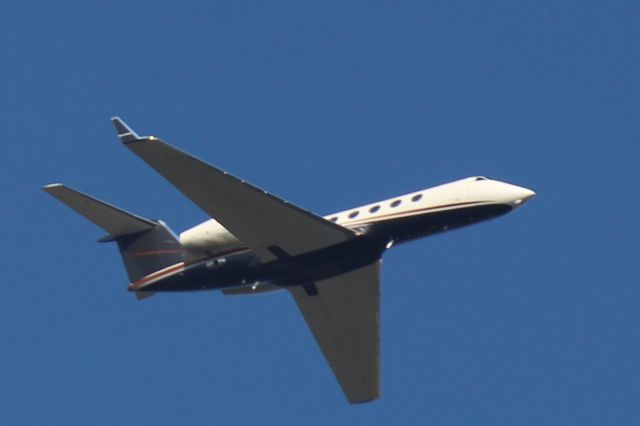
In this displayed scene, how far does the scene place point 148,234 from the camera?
132 feet

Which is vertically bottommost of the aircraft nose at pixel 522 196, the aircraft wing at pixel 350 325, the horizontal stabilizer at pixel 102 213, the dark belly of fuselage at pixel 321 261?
the aircraft wing at pixel 350 325

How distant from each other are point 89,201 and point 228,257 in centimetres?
369

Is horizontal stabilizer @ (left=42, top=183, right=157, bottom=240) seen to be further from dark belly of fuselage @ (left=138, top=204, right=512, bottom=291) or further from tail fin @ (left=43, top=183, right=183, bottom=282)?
dark belly of fuselage @ (left=138, top=204, right=512, bottom=291)

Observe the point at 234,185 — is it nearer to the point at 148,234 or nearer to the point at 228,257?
the point at 228,257

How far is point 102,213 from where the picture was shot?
38875 mm

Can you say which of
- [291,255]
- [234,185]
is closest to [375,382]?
[291,255]

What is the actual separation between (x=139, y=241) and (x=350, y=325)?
5.93 m

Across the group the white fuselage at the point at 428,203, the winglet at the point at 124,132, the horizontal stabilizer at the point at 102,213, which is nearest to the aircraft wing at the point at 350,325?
the white fuselage at the point at 428,203

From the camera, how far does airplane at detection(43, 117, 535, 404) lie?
118 feet

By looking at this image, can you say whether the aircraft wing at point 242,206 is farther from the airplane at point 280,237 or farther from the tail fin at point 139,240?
the tail fin at point 139,240

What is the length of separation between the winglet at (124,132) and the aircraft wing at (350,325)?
769cm

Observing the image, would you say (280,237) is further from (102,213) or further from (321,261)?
(102,213)

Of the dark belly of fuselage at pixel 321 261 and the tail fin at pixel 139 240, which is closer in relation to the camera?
the dark belly of fuselage at pixel 321 261

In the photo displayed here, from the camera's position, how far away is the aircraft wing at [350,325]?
3925 centimetres
